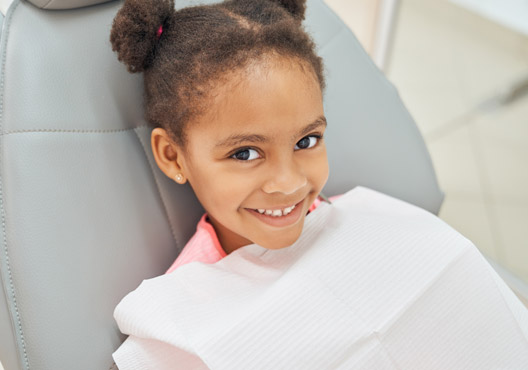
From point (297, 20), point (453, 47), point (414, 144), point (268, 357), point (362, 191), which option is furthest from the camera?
point (453, 47)

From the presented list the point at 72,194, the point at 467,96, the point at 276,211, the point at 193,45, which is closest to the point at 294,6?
the point at 193,45

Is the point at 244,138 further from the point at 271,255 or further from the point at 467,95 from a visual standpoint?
the point at 467,95

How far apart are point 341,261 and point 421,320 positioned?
127 millimetres

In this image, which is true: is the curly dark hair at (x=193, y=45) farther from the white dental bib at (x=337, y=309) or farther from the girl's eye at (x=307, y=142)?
the white dental bib at (x=337, y=309)

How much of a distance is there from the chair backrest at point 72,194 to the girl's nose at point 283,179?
225mm

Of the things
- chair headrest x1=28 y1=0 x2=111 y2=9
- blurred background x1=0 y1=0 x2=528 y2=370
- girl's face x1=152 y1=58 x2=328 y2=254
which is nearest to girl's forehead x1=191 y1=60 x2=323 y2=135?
girl's face x1=152 y1=58 x2=328 y2=254

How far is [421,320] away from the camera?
63 cm

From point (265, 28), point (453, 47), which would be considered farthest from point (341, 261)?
point (453, 47)

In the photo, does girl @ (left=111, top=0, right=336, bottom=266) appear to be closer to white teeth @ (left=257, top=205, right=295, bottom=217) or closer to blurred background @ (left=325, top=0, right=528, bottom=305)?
white teeth @ (left=257, top=205, right=295, bottom=217)

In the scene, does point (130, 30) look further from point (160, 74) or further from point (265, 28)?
point (265, 28)

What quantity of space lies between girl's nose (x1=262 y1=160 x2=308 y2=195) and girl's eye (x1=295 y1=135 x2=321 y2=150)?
0.14 ft

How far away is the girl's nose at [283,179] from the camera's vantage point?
591 millimetres

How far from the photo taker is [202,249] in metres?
0.72

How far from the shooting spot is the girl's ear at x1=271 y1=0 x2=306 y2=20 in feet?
2.36
